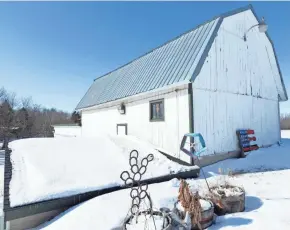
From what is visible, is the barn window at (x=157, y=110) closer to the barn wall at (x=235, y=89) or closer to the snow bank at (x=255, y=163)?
the barn wall at (x=235, y=89)

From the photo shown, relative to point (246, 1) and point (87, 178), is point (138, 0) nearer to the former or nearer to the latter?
point (246, 1)

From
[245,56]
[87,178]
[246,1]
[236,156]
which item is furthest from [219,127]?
[246,1]

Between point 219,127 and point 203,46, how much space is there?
3132 mm

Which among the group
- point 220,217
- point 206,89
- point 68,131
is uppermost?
point 206,89

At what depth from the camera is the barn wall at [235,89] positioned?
23.4ft

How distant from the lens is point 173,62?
25.4ft

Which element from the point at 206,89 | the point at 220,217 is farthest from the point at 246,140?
the point at 220,217

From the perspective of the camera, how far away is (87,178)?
4.25 m

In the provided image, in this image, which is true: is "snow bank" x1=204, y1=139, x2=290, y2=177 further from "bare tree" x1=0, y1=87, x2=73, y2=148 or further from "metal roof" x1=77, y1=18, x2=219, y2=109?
"bare tree" x1=0, y1=87, x2=73, y2=148

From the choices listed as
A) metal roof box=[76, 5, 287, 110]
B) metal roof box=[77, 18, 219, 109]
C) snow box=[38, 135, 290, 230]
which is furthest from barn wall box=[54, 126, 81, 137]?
snow box=[38, 135, 290, 230]

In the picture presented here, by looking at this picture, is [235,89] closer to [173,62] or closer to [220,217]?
[173,62]

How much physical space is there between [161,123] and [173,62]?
8.24ft

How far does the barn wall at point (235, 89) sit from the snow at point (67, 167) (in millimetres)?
2560

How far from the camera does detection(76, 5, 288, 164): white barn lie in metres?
6.93
